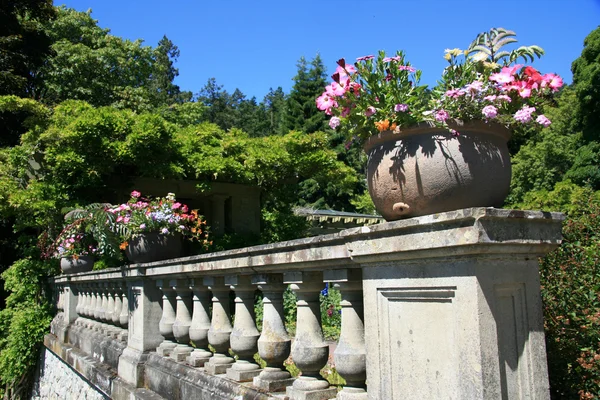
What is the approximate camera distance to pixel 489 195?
202 cm

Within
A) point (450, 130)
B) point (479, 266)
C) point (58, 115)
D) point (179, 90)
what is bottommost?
point (479, 266)

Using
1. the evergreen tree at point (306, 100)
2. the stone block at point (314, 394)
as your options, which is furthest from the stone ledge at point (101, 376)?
the evergreen tree at point (306, 100)

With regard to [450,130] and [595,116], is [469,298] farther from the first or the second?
[595,116]

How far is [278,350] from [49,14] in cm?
1483

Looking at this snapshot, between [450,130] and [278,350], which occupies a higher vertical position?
[450,130]

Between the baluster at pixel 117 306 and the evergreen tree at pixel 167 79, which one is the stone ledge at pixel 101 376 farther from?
the evergreen tree at pixel 167 79

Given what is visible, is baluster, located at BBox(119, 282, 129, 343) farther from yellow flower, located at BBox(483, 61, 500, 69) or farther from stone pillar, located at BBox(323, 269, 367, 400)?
yellow flower, located at BBox(483, 61, 500, 69)

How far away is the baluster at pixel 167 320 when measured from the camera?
4.36 metres

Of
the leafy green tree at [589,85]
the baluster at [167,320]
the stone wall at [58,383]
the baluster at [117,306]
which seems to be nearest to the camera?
the baluster at [167,320]

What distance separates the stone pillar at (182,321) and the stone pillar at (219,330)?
0.49m

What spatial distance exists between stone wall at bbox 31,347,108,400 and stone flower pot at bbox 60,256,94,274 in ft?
4.36

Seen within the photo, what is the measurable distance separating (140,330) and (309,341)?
2385 mm

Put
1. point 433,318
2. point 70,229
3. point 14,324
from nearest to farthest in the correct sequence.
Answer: point 433,318
point 70,229
point 14,324

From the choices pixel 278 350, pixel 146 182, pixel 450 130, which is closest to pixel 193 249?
pixel 146 182
